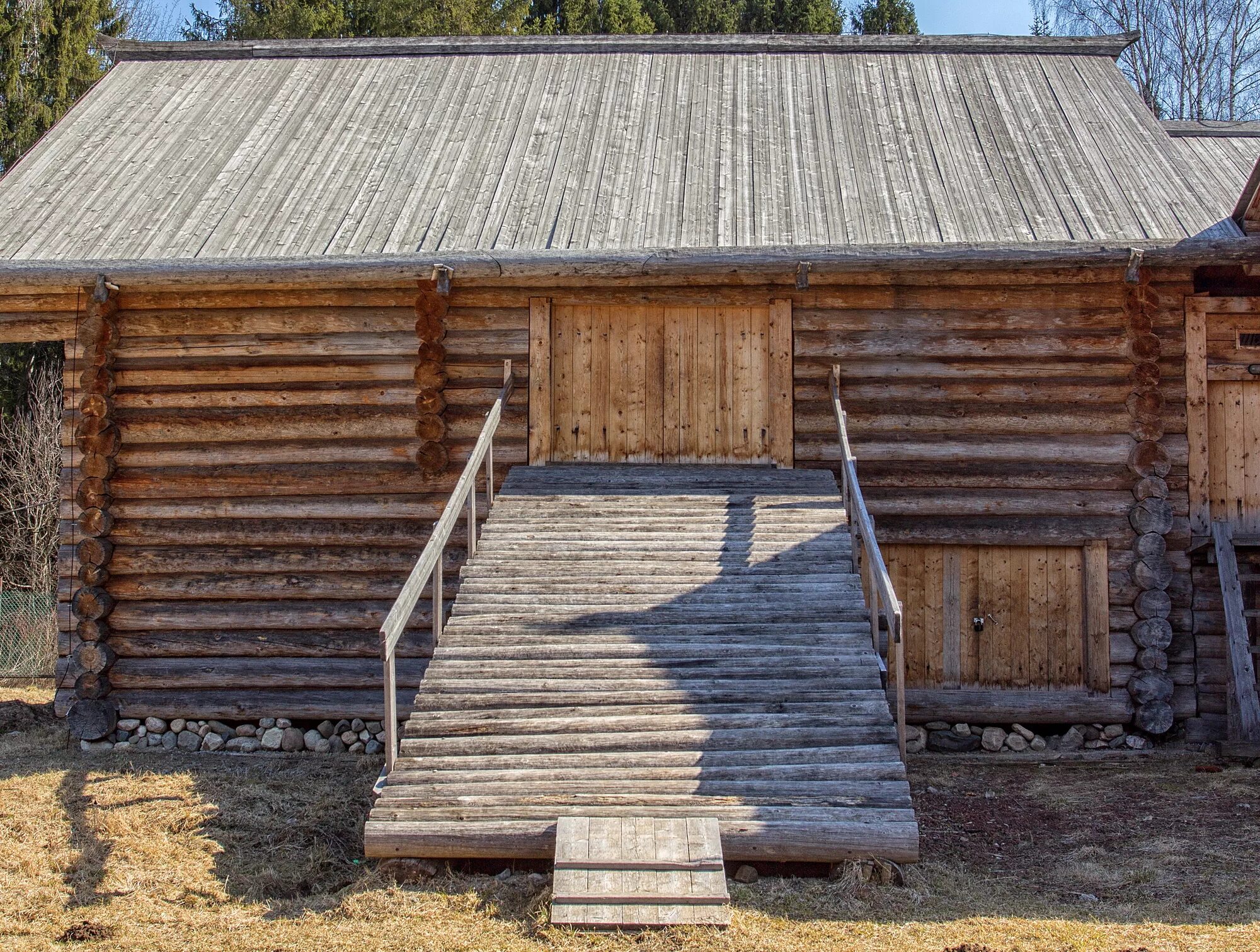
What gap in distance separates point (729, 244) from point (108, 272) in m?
5.27

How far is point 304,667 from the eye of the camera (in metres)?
10.5

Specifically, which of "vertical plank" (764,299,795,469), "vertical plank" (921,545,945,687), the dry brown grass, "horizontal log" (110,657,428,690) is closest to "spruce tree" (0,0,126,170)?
"horizontal log" (110,657,428,690)

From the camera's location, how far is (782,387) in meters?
10.4

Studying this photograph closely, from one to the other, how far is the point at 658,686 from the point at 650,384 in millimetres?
3782

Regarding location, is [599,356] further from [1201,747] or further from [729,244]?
[1201,747]

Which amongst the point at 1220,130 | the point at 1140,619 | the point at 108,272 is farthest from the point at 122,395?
the point at 1220,130

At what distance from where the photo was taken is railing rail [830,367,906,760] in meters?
6.92

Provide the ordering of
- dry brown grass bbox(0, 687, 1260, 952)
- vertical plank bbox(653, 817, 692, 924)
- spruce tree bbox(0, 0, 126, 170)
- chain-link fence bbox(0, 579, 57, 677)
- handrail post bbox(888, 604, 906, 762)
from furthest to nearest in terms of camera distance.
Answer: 1. spruce tree bbox(0, 0, 126, 170)
2. chain-link fence bbox(0, 579, 57, 677)
3. handrail post bbox(888, 604, 906, 762)
4. vertical plank bbox(653, 817, 692, 924)
5. dry brown grass bbox(0, 687, 1260, 952)

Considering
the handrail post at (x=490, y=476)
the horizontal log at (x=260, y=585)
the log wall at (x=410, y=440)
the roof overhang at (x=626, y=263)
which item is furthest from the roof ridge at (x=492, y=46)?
the horizontal log at (x=260, y=585)

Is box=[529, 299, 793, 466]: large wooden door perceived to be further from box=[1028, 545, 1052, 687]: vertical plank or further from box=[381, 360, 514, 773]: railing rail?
box=[1028, 545, 1052, 687]: vertical plank

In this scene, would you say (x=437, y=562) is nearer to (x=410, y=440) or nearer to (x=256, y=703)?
(x=410, y=440)

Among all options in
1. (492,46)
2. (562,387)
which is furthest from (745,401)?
(492,46)

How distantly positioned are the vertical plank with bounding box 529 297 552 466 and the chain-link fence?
774cm

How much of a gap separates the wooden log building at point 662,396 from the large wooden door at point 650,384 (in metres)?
0.03
